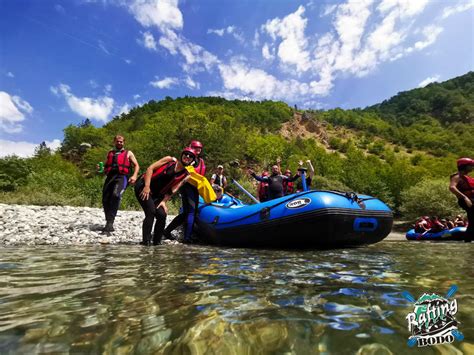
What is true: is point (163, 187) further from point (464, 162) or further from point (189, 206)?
point (464, 162)

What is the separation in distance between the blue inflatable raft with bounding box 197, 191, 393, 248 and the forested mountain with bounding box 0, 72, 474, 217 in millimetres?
11521

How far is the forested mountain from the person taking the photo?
32.1 meters

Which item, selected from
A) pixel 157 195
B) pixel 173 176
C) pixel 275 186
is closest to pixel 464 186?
pixel 275 186

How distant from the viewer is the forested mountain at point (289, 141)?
32.1 meters

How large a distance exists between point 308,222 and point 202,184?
98.9 inches

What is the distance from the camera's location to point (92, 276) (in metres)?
2.80

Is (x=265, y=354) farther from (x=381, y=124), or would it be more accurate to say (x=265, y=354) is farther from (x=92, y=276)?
(x=381, y=124)

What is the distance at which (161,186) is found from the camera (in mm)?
5809

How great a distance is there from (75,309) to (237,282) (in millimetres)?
1220

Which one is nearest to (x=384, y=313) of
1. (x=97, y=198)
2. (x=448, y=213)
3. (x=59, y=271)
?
(x=59, y=271)

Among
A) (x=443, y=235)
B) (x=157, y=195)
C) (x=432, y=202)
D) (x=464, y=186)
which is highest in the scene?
(x=432, y=202)

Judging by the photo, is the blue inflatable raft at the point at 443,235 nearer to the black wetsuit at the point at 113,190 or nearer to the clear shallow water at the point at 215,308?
the clear shallow water at the point at 215,308

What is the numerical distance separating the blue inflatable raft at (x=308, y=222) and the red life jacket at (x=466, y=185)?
170 cm

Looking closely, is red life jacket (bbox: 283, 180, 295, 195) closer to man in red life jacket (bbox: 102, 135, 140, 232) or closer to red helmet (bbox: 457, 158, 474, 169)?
red helmet (bbox: 457, 158, 474, 169)
